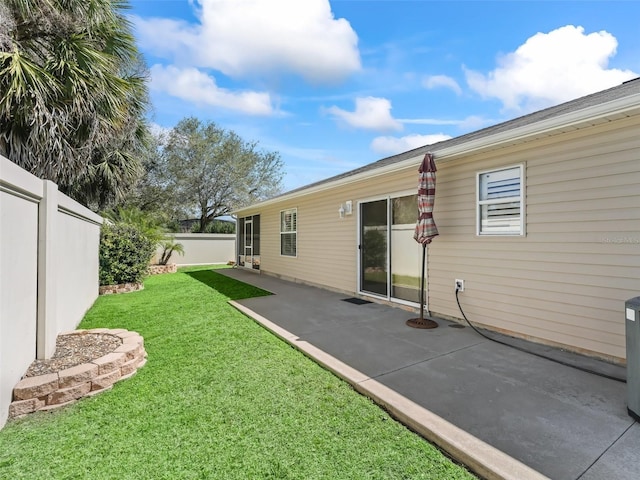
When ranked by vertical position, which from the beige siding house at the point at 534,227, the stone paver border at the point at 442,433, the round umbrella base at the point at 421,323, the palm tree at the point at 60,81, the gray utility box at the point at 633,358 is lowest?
the stone paver border at the point at 442,433

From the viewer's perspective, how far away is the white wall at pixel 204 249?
15.7m

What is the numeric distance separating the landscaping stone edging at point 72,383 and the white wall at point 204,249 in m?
13.2

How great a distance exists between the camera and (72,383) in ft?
8.76

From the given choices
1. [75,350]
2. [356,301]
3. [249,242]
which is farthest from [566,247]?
[249,242]

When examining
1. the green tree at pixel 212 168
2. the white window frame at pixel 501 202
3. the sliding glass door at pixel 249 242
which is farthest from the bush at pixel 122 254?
the green tree at pixel 212 168

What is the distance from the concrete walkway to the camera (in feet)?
6.20

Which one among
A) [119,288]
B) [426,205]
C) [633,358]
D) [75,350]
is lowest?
[119,288]

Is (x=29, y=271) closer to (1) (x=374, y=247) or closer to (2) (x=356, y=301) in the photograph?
(2) (x=356, y=301)

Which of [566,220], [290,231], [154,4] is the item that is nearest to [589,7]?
[566,220]

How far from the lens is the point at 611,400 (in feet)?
8.36

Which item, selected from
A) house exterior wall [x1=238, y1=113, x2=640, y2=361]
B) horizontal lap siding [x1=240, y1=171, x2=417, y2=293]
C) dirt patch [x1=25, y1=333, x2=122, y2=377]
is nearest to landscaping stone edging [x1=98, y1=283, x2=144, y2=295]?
horizontal lap siding [x1=240, y1=171, x2=417, y2=293]

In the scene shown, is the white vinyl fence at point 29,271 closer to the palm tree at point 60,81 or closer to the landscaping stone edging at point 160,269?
the palm tree at point 60,81

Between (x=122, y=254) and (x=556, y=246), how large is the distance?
9201mm

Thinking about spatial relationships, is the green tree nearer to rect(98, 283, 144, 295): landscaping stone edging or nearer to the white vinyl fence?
rect(98, 283, 144, 295): landscaping stone edging
